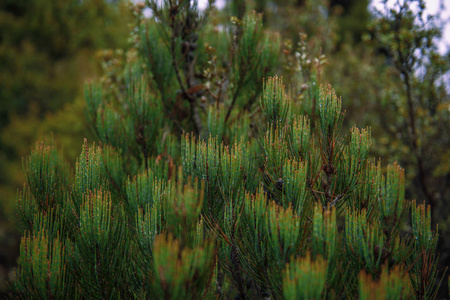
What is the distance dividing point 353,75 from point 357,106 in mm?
714

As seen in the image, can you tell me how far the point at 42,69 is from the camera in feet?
28.2

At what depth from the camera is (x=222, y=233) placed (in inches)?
61.9

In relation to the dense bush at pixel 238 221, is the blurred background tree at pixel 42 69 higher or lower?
higher

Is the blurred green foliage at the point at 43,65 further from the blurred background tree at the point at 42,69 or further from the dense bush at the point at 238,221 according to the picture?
the dense bush at the point at 238,221

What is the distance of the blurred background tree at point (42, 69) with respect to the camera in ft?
24.7

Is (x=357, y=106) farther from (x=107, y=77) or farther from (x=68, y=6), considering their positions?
(x=68, y=6)

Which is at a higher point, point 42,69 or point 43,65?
point 43,65

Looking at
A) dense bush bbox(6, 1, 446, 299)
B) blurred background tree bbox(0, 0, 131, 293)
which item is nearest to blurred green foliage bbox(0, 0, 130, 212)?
blurred background tree bbox(0, 0, 131, 293)

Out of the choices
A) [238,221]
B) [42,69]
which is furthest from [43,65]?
[238,221]

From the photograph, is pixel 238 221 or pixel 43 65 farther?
pixel 43 65

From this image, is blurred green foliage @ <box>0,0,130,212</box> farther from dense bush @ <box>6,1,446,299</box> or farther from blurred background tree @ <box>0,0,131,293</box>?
dense bush @ <box>6,1,446,299</box>

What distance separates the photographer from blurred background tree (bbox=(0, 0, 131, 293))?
24.7ft

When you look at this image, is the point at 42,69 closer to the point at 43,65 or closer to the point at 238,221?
the point at 43,65

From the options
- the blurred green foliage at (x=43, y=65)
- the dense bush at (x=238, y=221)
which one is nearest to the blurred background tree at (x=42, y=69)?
the blurred green foliage at (x=43, y=65)
